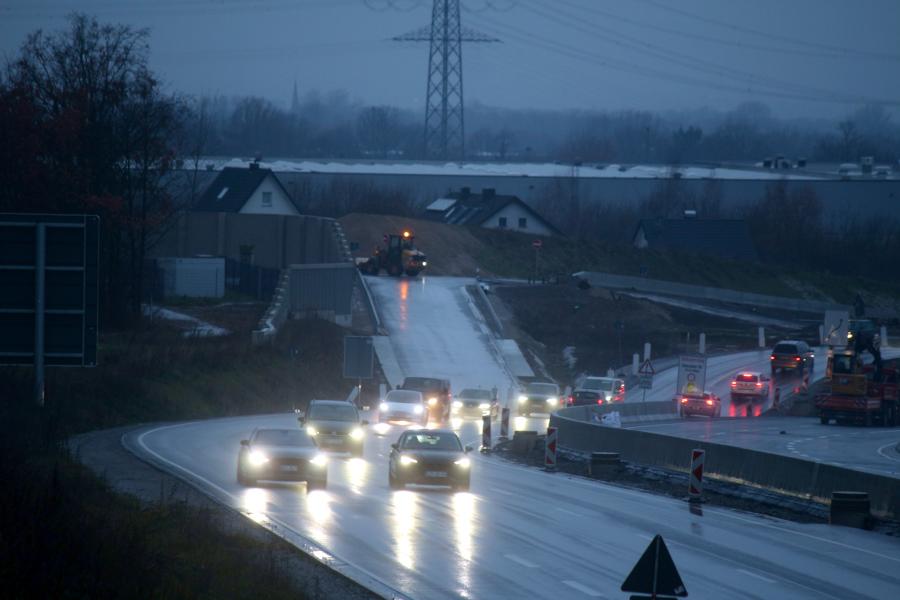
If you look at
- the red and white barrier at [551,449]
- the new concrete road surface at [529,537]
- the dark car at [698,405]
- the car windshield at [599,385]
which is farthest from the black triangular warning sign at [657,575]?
the dark car at [698,405]

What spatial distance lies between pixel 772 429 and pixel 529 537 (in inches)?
1375

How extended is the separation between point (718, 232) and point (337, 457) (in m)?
98.6

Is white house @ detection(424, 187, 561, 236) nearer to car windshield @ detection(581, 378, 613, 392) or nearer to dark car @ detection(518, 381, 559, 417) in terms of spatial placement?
car windshield @ detection(581, 378, 613, 392)

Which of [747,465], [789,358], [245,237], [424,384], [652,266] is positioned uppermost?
[245,237]

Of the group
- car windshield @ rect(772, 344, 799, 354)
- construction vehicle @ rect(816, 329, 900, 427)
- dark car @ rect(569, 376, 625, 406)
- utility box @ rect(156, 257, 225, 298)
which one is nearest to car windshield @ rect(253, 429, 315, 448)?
dark car @ rect(569, 376, 625, 406)

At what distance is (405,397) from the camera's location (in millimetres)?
46281

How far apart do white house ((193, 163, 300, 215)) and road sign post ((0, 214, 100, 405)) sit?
83.2 meters

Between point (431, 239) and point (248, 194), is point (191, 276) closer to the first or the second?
point (248, 194)

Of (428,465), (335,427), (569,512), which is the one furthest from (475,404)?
(569,512)

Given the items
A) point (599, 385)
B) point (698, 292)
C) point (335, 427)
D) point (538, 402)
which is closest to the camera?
point (335, 427)

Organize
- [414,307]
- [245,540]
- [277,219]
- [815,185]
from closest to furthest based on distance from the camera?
[245,540] < [414,307] < [277,219] < [815,185]

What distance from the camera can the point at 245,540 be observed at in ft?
55.1

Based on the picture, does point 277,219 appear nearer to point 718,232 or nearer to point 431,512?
point 718,232

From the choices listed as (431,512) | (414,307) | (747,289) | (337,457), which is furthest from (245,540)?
(747,289)
